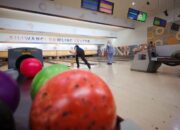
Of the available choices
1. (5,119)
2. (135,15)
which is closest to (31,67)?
(5,119)

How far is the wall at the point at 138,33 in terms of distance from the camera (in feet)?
27.9

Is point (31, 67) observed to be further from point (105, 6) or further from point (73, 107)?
point (105, 6)

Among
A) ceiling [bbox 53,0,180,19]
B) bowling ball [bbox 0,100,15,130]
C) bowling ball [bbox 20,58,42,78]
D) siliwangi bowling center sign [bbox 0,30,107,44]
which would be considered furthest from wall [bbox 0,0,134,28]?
bowling ball [bbox 0,100,15,130]

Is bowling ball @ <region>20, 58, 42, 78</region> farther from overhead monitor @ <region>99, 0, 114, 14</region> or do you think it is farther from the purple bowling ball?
overhead monitor @ <region>99, 0, 114, 14</region>

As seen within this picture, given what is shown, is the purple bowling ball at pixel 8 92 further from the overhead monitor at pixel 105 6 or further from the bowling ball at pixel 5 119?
the overhead monitor at pixel 105 6

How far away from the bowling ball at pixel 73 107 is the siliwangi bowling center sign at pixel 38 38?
33.5 ft

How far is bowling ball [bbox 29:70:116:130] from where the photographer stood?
0.38 m

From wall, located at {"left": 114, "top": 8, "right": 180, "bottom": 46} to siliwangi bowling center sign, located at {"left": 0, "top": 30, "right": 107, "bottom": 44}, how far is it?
7.24 feet

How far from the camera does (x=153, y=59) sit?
3811 millimetres

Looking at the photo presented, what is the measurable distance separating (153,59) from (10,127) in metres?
3.95

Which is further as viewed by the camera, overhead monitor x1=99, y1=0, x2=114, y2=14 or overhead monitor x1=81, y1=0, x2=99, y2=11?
overhead monitor x1=99, y1=0, x2=114, y2=14

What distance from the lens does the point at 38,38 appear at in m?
10.5

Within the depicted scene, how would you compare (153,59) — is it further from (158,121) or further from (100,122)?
(100,122)

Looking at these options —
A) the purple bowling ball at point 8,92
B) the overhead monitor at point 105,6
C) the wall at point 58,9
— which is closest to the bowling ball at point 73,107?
the purple bowling ball at point 8,92
